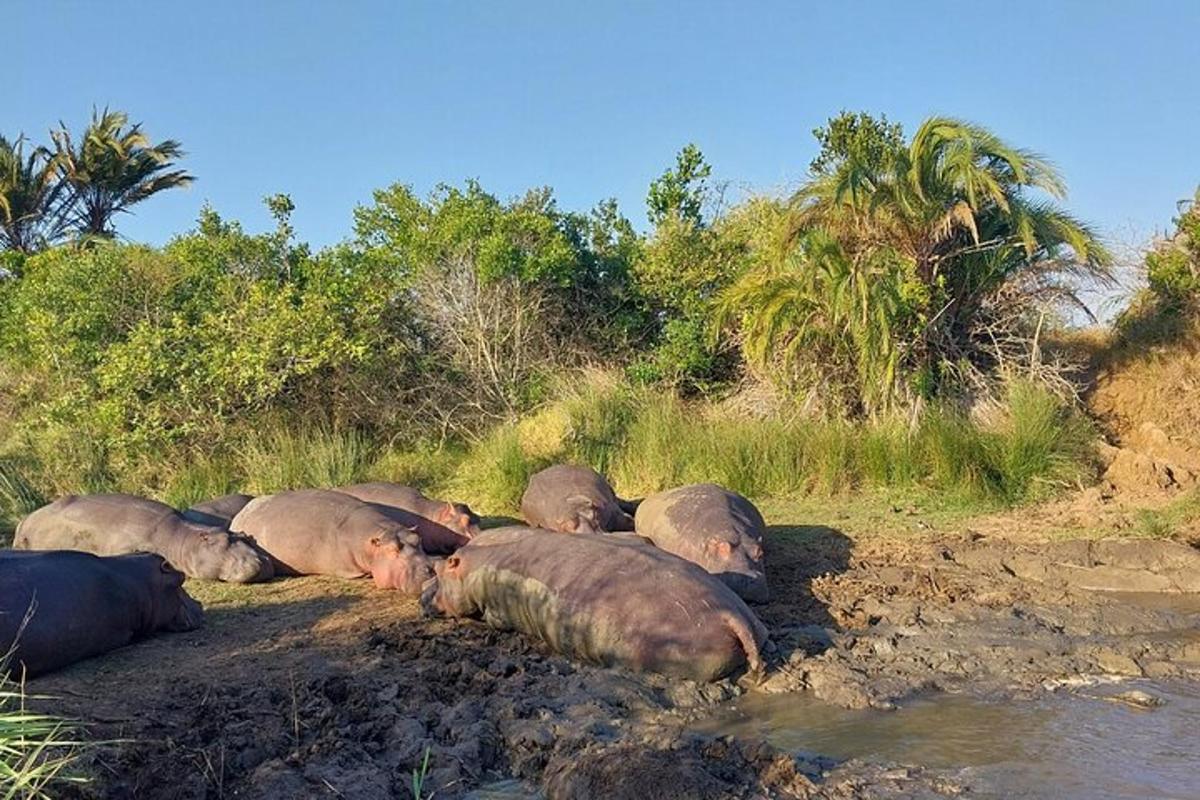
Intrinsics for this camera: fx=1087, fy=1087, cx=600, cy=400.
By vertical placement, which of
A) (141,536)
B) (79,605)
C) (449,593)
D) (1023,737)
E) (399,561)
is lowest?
(1023,737)

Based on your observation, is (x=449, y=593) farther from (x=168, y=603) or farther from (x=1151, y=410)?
(x=1151, y=410)

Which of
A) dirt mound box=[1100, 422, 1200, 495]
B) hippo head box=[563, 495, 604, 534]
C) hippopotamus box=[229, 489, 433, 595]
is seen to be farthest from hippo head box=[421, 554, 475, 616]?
dirt mound box=[1100, 422, 1200, 495]

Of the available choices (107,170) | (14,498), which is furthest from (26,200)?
(14,498)

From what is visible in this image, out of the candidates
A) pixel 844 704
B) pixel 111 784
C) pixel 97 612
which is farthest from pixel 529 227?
pixel 111 784

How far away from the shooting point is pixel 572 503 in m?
10.1

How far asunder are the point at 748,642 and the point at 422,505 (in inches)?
203

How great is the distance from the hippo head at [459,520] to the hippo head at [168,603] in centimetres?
271

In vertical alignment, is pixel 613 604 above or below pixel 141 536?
below

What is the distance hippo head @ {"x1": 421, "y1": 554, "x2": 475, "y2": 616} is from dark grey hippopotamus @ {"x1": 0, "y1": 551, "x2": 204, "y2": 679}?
1.69 metres

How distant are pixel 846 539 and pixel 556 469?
2.94 meters

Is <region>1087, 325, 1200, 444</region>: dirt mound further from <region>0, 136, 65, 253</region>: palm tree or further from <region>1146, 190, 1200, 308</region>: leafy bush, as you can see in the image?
<region>0, 136, 65, 253</region>: palm tree

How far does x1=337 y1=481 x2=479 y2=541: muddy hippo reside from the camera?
10.1m

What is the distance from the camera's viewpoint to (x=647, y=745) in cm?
507

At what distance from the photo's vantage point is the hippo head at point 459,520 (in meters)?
10.1
